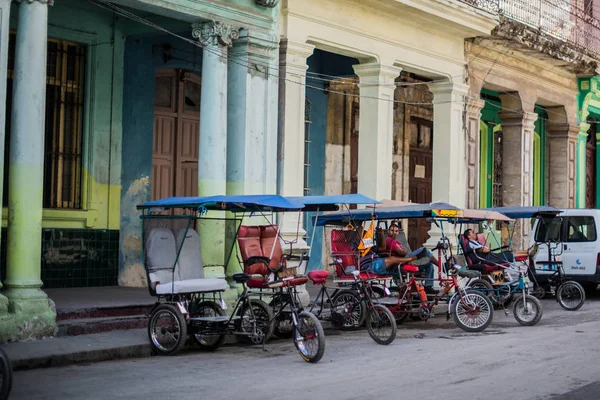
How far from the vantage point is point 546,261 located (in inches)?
706

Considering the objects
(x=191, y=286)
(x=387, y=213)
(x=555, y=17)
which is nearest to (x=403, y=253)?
(x=387, y=213)

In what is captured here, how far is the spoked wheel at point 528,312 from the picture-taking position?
14016mm

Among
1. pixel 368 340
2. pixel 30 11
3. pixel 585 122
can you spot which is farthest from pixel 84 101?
pixel 585 122

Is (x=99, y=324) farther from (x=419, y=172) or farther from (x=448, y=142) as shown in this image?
(x=419, y=172)

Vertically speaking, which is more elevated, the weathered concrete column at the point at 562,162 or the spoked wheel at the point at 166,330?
the weathered concrete column at the point at 562,162

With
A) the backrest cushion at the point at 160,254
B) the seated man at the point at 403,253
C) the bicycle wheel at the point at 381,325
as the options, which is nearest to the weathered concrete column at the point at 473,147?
the seated man at the point at 403,253

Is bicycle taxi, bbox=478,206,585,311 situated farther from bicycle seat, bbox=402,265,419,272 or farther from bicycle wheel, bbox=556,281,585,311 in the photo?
bicycle seat, bbox=402,265,419,272

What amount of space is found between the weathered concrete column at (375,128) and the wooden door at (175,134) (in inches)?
121

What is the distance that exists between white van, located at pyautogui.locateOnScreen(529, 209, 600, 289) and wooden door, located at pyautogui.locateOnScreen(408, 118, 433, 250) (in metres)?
4.57

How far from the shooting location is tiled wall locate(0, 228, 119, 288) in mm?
14547

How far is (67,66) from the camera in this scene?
1502cm

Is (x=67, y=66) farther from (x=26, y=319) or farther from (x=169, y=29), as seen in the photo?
(x=26, y=319)

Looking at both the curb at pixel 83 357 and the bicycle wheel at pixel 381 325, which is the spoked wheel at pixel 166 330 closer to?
the curb at pixel 83 357

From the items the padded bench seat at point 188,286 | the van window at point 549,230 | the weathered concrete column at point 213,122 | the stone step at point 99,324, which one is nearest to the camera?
the padded bench seat at point 188,286
